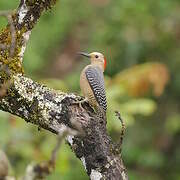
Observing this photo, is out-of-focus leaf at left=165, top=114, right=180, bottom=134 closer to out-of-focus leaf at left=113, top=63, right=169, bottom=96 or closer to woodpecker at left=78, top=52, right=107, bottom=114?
out-of-focus leaf at left=113, top=63, right=169, bottom=96

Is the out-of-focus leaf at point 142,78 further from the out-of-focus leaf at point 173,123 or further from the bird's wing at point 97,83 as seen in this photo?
the bird's wing at point 97,83

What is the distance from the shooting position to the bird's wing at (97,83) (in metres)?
6.28

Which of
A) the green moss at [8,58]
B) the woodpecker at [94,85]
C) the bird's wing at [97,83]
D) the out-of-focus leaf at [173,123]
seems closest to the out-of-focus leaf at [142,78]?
the out-of-focus leaf at [173,123]

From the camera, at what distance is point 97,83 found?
6.68 m

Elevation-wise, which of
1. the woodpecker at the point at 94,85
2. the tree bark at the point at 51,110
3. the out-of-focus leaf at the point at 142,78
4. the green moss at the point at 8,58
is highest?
the out-of-focus leaf at the point at 142,78

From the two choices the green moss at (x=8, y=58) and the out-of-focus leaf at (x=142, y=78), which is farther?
the out-of-focus leaf at (x=142, y=78)

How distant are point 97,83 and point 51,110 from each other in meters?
2.23

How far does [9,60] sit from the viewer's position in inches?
181

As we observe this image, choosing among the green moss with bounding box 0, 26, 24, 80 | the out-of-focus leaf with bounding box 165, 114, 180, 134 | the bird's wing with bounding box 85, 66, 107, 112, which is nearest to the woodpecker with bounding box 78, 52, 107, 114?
the bird's wing with bounding box 85, 66, 107, 112

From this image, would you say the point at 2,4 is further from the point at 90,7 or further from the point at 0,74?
the point at 0,74

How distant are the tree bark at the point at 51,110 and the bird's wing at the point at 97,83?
5.22 feet

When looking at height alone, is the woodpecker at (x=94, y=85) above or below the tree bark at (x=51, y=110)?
above

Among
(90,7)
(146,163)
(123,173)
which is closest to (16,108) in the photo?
(123,173)

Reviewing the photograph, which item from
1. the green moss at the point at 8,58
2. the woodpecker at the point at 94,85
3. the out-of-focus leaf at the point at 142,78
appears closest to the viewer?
the green moss at the point at 8,58
